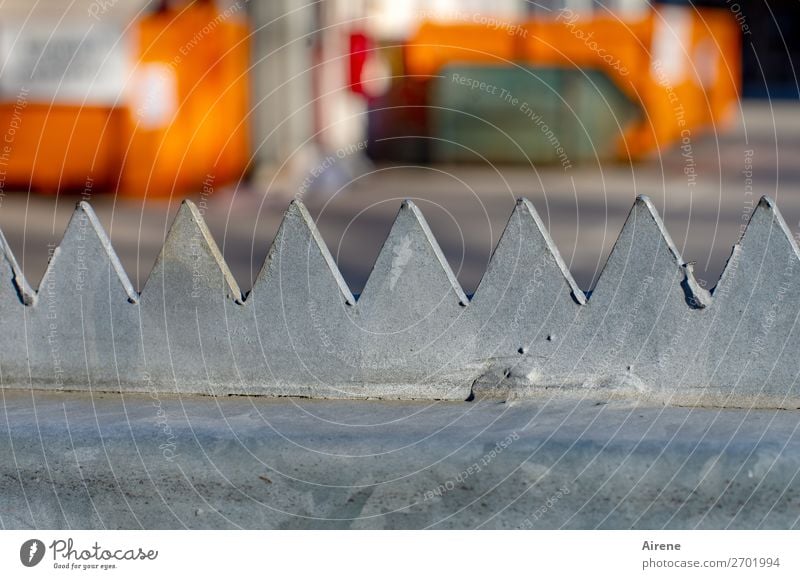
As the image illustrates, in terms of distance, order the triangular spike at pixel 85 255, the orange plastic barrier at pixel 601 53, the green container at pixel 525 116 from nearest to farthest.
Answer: the triangular spike at pixel 85 255
the green container at pixel 525 116
the orange plastic barrier at pixel 601 53

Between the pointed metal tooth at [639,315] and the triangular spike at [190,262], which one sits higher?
the triangular spike at [190,262]

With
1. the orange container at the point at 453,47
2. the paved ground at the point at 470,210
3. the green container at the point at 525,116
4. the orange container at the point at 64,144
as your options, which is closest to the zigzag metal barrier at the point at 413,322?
the paved ground at the point at 470,210

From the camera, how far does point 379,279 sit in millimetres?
3305

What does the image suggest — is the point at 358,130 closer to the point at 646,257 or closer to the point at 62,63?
the point at 62,63

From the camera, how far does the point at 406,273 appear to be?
3.30 m

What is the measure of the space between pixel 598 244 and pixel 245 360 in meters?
4.55

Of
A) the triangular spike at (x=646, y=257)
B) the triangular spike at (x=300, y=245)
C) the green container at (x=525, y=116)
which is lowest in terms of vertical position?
the triangular spike at (x=646, y=257)

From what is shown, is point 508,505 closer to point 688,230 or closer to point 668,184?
point 688,230

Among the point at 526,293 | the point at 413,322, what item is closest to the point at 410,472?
the point at 413,322

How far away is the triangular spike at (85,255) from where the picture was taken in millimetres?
3398

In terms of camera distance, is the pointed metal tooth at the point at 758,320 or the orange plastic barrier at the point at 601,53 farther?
the orange plastic barrier at the point at 601,53

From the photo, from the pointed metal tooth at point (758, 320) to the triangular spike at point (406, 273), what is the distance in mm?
685

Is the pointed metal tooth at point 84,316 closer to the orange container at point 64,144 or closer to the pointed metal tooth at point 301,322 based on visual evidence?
the pointed metal tooth at point 301,322

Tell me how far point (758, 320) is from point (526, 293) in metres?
0.62
